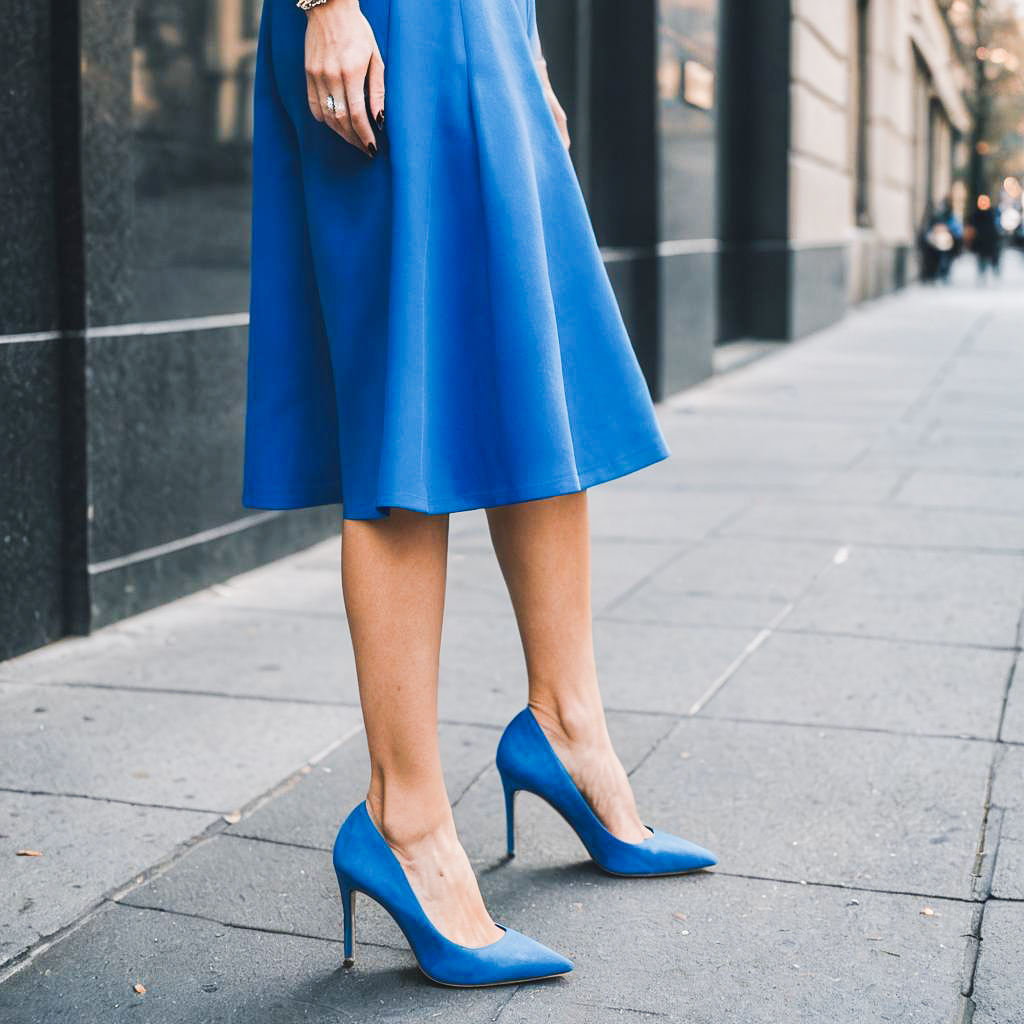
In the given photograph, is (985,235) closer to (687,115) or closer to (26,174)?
(687,115)

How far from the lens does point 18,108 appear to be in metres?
3.94

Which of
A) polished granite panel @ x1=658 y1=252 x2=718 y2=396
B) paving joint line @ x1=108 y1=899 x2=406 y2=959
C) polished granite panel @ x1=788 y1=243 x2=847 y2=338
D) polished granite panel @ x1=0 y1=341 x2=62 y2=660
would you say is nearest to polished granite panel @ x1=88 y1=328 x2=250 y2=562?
polished granite panel @ x1=0 y1=341 x2=62 y2=660

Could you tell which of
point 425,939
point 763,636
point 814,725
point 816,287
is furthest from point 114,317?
point 816,287

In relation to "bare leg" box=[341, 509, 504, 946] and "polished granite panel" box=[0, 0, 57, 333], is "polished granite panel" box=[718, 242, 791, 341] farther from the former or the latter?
"bare leg" box=[341, 509, 504, 946]

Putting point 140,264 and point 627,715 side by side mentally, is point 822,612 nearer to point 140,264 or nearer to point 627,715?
point 627,715

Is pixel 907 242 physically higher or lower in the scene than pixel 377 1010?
higher

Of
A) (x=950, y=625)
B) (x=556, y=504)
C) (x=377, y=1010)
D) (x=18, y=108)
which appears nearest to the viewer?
(x=377, y=1010)

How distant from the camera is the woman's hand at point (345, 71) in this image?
207cm

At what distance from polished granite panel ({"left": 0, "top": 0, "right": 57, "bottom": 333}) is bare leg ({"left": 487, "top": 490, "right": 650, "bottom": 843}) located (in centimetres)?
205

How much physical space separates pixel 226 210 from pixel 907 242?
21.9 meters

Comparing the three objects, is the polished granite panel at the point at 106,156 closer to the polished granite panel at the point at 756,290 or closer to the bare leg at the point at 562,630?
the bare leg at the point at 562,630

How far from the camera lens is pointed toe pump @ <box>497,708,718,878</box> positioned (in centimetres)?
247

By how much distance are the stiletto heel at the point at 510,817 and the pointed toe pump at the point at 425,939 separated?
368 millimetres

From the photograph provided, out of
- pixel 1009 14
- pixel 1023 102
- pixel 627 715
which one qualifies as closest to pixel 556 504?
pixel 627 715
